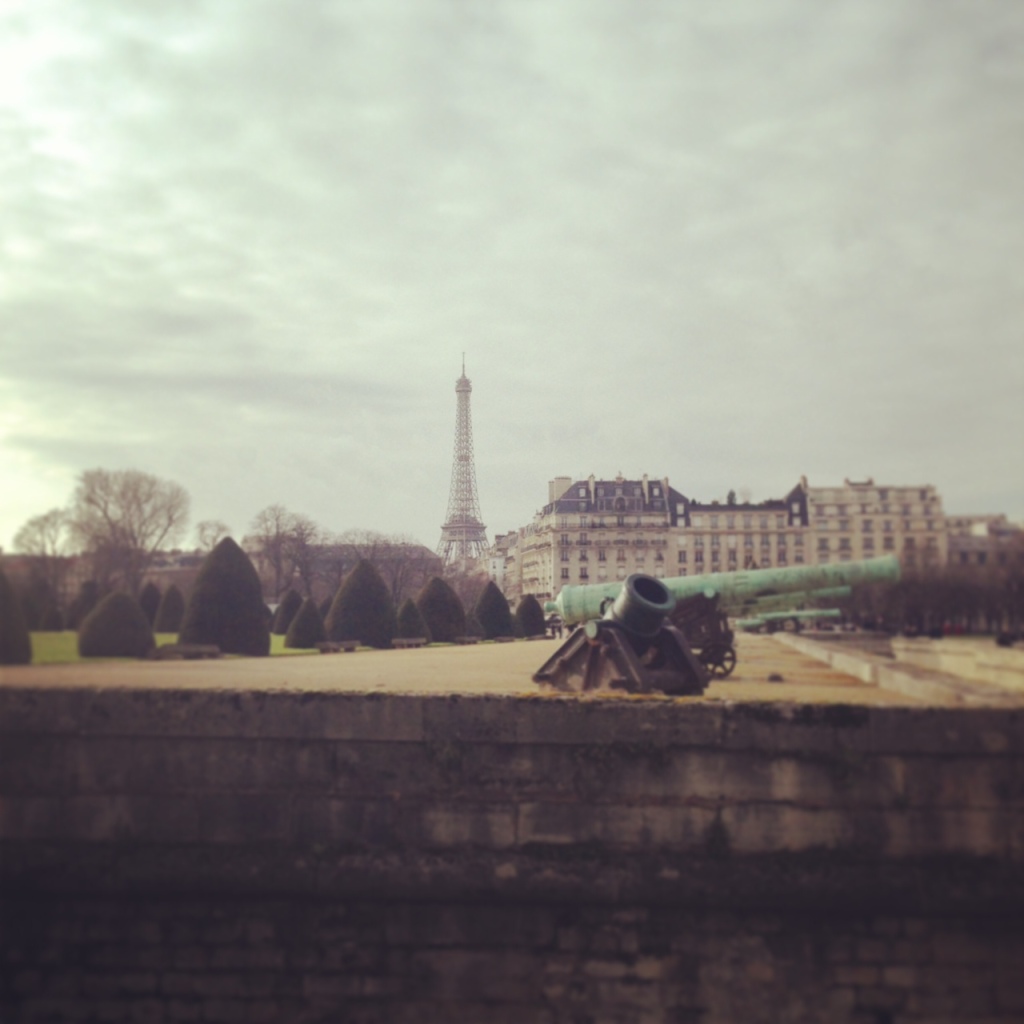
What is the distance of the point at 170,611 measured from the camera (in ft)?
32.7

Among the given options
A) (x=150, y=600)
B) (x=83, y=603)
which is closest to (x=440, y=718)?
(x=150, y=600)

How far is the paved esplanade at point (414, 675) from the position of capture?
8.70 meters

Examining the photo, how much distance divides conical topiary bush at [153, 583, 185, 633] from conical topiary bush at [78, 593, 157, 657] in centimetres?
37

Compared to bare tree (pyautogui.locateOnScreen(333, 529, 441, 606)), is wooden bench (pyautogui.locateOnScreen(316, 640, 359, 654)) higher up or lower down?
lower down

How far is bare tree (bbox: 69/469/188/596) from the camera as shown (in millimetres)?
9312

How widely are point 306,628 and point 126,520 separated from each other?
148 inches

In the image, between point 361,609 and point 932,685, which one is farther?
point 361,609

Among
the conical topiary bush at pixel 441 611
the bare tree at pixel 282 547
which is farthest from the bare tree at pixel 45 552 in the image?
the conical topiary bush at pixel 441 611

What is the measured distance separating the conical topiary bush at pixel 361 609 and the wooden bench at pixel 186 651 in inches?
163

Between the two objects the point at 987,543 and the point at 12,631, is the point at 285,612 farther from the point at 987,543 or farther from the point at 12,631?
the point at 987,543

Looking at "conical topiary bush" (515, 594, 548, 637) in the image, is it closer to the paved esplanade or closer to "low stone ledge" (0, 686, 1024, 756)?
the paved esplanade

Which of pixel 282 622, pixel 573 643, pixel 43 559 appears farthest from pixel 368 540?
pixel 43 559

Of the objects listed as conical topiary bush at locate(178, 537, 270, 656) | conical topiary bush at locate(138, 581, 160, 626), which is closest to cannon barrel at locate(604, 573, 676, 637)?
conical topiary bush at locate(178, 537, 270, 656)

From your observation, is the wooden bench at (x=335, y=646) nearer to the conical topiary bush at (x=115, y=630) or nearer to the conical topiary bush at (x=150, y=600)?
the conical topiary bush at (x=150, y=600)
